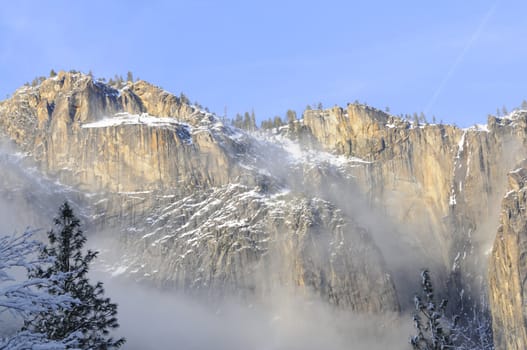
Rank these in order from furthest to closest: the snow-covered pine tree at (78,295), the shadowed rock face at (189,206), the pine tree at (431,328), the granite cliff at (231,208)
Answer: the granite cliff at (231,208), the shadowed rock face at (189,206), the pine tree at (431,328), the snow-covered pine tree at (78,295)

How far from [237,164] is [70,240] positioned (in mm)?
154204

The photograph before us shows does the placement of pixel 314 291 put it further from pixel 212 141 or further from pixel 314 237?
pixel 212 141

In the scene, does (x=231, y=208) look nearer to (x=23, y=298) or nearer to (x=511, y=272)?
(x=511, y=272)

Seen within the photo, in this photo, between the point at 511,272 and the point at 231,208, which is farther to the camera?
the point at 231,208

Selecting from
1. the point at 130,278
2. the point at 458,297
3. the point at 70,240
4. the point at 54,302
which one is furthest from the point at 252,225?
the point at 54,302

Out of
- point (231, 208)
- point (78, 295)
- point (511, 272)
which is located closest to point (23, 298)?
point (78, 295)

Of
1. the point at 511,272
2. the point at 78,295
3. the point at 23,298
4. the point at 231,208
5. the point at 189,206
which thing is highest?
the point at 189,206

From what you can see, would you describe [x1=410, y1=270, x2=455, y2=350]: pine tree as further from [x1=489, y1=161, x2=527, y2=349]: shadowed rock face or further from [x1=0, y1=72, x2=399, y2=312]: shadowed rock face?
[x1=0, y1=72, x2=399, y2=312]: shadowed rock face

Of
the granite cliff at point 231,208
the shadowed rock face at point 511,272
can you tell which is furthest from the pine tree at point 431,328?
the granite cliff at point 231,208

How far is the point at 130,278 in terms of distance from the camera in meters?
175

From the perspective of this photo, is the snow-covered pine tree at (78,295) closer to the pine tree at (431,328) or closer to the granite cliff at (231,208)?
the pine tree at (431,328)

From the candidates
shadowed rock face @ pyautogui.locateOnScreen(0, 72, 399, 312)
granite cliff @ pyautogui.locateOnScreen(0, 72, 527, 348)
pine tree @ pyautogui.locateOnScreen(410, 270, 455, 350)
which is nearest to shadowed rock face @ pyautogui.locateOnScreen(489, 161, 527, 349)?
granite cliff @ pyautogui.locateOnScreen(0, 72, 527, 348)

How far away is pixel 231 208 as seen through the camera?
593ft

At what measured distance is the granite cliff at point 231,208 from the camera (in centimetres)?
17462
